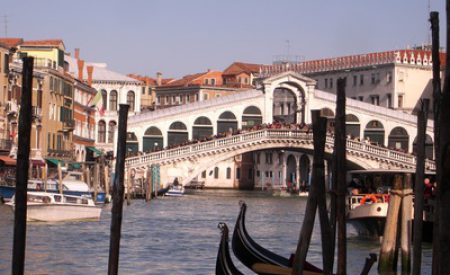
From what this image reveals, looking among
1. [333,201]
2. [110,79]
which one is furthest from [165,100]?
[333,201]

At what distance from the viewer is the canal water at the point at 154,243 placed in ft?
49.9

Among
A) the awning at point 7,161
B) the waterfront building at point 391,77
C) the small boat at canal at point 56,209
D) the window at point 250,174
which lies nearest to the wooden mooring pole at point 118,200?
the small boat at canal at point 56,209

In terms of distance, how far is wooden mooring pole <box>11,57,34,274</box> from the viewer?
356 inches

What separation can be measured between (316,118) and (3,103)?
22.5 meters

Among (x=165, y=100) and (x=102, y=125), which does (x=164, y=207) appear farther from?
(x=165, y=100)

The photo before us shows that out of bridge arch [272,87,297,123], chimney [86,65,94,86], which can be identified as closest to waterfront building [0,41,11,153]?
chimney [86,65,94,86]

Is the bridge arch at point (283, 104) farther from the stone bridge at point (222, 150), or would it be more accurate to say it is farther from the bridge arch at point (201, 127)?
the stone bridge at point (222, 150)

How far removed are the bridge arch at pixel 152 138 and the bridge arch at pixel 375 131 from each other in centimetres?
697

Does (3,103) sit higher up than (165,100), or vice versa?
(165,100)

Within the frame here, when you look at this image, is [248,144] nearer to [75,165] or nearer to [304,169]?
[75,165]

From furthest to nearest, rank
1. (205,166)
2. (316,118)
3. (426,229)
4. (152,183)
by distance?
(205,166), (152,183), (426,229), (316,118)

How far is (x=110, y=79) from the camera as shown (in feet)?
179

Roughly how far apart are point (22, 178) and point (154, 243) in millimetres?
9914

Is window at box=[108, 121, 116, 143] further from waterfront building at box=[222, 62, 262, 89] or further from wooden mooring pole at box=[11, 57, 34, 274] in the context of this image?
wooden mooring pole at box=[11, 57, 34, 274]
